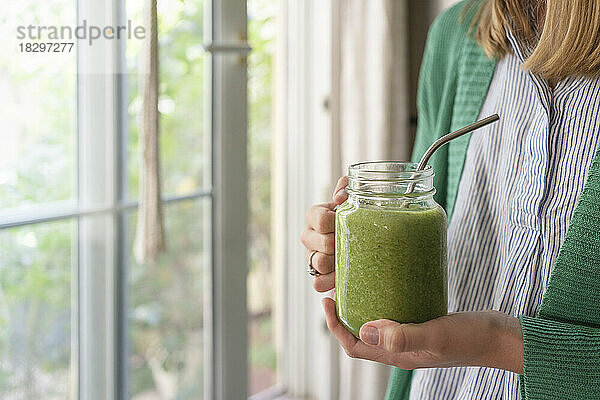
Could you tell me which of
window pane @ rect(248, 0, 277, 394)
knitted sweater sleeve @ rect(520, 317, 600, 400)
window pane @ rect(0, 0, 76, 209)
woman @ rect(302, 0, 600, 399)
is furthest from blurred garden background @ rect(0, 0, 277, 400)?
window pane @ rect(248, 0, 277, 394)

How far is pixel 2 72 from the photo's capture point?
107 cm

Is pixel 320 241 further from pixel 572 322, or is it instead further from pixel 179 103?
pixel 179 103

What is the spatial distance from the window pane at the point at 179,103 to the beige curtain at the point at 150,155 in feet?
0.22

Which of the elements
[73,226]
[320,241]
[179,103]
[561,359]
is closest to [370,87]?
[179,103]

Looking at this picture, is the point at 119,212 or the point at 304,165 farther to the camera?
the point at 304,165

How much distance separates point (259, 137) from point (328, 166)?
0.63 m

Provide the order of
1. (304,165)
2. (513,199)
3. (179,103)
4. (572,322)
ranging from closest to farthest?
(572,322) < (513,199) < (179,103) < (304,165)

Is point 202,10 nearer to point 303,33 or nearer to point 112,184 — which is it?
point 112,184

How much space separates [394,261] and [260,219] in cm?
188

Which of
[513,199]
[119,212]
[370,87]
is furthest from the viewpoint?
[370,87]

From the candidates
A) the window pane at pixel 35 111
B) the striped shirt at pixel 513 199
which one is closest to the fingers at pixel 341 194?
the striped shirt at pixel 513 199

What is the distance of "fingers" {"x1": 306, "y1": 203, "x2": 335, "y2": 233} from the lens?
0.86 meters

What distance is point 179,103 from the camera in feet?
4.75

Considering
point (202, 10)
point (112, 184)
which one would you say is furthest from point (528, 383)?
point (202, 10)
